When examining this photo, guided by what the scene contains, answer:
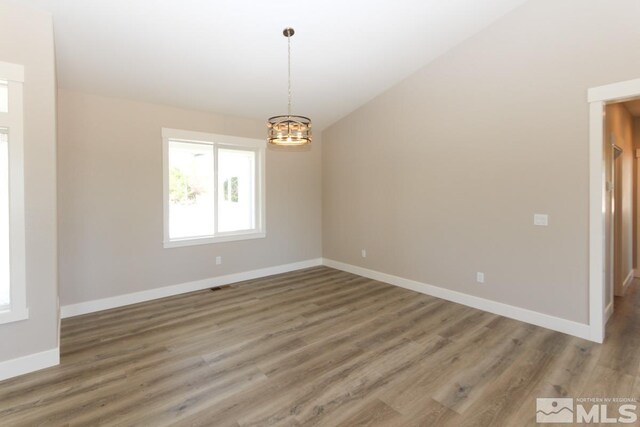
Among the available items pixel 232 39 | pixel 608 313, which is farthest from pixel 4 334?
pixel 608 313

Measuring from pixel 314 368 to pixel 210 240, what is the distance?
298 centimetres

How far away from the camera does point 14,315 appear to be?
253 cm

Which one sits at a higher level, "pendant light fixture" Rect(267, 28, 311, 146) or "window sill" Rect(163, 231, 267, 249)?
"pendant light fixture" Rect(267, 28, 311, 146)

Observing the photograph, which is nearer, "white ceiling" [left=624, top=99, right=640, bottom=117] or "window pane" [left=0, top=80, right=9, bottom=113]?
"window pane" [left=0, top=80, right=9, bottom=113]

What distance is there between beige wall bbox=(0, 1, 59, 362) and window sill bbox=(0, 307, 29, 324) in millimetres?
32

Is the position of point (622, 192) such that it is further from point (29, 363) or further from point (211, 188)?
point (29, 363)

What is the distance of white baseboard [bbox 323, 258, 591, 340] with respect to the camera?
325 centimetres

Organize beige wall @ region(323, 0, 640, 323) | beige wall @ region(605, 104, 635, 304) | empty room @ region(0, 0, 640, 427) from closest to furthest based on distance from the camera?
empty room @ region(0, 0, 640, 427)
beige wall @ region(323, 0, 640, 323)
beige wall @ region(605, 104, 635, 304)

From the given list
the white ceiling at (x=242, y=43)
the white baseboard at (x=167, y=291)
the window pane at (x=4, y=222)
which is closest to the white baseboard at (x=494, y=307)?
the white baseboard at (x=167, y=291)

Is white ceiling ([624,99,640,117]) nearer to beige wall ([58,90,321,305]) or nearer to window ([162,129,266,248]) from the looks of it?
window ([162,129,266,248])

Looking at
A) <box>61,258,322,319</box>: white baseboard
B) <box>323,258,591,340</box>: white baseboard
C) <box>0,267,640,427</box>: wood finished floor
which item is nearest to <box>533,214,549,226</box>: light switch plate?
<box>323,258,591,340</box>: white baseboard

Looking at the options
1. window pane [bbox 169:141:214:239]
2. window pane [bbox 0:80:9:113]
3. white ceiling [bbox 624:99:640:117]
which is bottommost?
window pane [bbox 169:141:214:239]

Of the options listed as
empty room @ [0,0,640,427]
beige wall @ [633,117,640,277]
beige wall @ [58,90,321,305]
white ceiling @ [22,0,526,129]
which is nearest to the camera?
empty room @ [0,0,640,427]

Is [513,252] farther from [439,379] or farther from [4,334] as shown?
[4,334]
